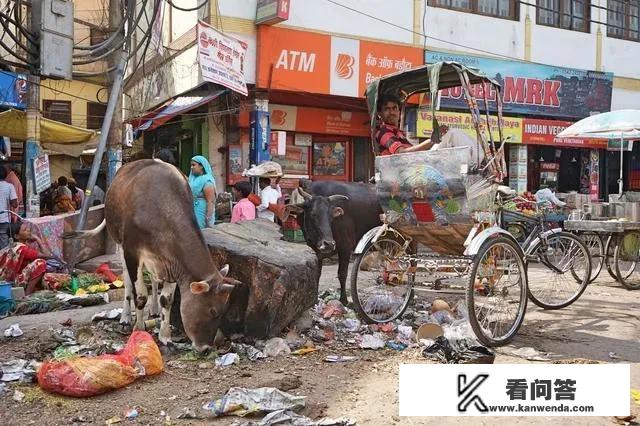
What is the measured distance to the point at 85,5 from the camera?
23141mm

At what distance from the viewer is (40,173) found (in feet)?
36.8

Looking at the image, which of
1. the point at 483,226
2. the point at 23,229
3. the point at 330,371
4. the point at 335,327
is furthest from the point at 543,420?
the point at 23,229

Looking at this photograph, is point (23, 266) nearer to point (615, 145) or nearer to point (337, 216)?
point (337, 216)

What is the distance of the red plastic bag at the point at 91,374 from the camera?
4246 mm

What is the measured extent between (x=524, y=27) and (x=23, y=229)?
1357 cm

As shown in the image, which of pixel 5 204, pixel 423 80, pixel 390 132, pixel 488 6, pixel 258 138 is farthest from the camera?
pixel 488 6

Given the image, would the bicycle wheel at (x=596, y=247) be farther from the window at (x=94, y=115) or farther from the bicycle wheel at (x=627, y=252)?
the window at (x=94, y=115)

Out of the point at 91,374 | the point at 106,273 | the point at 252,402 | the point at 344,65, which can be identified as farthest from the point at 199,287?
the point at 344,65

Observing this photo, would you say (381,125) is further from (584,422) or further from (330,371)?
(584,422)

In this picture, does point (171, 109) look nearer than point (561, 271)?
No

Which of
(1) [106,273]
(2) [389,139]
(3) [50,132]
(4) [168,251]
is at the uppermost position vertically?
(3) [50,132]

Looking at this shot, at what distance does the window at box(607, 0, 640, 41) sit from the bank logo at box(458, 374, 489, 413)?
1782 centimetres

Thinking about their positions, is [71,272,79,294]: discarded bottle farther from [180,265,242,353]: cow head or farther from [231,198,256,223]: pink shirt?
[180,265,242,353]: cow head

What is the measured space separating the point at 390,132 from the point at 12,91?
10.5 metres
